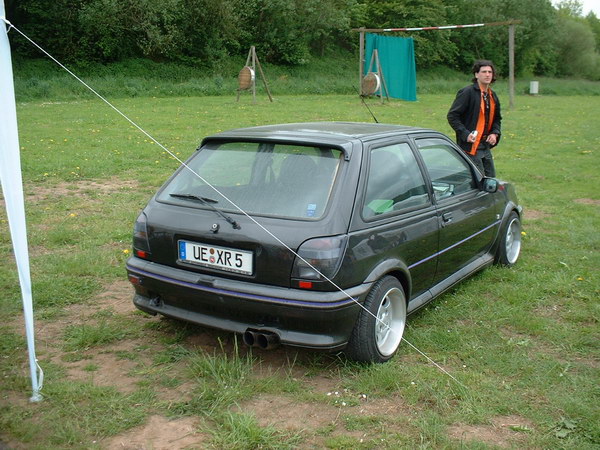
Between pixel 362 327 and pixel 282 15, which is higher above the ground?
pixel 282 15

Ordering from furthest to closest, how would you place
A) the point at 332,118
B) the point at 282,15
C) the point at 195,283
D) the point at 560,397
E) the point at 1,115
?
the point at 282,15, the point at 332,118, the point at 195,283, the point at 560,397, the point at 1,115

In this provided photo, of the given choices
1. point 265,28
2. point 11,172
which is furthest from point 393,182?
point 265,28

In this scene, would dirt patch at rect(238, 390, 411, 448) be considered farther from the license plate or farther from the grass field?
the license plate

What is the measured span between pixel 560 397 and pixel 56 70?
34.4 metres

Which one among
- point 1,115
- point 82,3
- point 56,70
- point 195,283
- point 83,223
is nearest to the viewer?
point 1,115

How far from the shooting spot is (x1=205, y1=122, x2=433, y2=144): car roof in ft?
13.0

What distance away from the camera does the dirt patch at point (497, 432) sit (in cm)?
300

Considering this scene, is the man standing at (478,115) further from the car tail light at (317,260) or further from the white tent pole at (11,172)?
the white tent pole at (11,172)

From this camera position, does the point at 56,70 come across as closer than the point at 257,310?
No

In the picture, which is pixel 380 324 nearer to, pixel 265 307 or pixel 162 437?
pixel 265 307

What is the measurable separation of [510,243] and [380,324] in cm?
261

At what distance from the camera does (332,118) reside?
1864 cm

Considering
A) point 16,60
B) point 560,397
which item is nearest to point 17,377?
point 560,397

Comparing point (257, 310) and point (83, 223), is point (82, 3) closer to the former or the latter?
point (83, 223)
